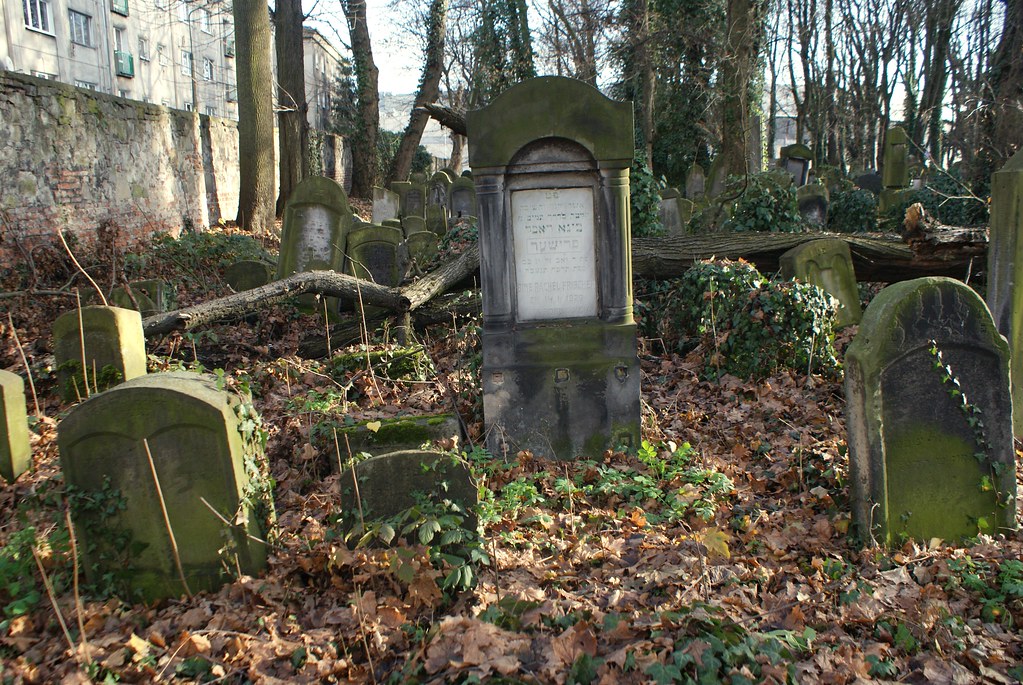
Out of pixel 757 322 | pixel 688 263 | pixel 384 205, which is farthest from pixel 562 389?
pixel 384 205

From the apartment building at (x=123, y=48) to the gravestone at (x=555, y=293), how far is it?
16.6 m

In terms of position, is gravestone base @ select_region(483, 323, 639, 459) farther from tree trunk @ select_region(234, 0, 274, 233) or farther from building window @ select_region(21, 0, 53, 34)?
building window @ select_region(21, 0, 53, 34)

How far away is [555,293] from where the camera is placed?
5.74 metres

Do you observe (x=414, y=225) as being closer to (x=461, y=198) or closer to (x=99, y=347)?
(x=461, y=198)

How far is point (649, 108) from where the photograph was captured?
21766 millimetres

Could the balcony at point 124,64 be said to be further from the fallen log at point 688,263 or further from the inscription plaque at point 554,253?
the inscription plaque at point 554,253

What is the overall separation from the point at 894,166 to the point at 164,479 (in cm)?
1720

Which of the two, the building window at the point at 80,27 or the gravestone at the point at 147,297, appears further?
the building window at the point at 80,27

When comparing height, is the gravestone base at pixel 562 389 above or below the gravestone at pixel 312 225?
below

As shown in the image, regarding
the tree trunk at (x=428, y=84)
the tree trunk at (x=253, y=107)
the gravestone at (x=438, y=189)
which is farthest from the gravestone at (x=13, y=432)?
the tree trunk at (x=428, y=84)

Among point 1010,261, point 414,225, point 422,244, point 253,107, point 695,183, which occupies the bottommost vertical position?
point 1010,261

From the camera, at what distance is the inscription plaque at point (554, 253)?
5605mm

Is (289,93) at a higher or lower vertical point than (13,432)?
higher

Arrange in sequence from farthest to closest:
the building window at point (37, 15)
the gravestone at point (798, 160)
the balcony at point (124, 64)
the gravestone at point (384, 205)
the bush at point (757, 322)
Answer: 1. the balcony at point (124, 64)
2. the building window at point (37, 15)
3. the gravestone at point (384, 205)
4. the gravestone at point (798, 160)
5. the bush at point (757, 322)
